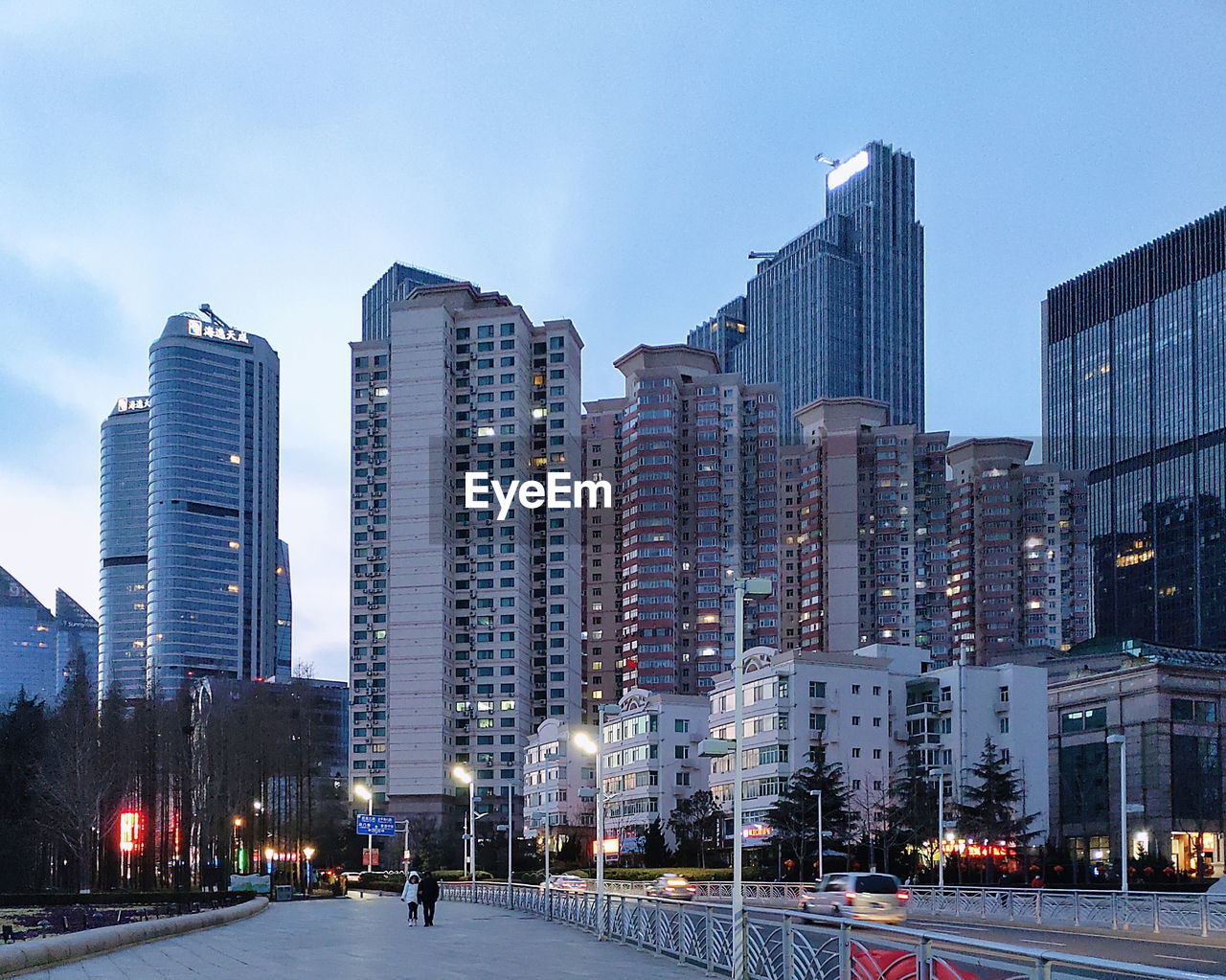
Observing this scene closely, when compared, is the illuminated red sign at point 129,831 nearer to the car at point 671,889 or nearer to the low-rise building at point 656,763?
the car at point 671,889

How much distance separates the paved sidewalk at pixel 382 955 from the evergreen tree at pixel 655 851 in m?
60.1

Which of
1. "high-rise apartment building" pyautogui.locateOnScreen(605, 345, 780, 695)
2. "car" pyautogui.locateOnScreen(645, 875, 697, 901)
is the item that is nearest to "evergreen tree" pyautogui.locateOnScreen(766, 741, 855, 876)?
"car" pyautogui.locateOnScreen(645, 875, 697, 901)

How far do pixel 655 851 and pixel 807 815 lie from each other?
19.4 m

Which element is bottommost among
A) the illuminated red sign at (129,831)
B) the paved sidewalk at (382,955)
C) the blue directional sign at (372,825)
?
the blue directional sign at (372,825)

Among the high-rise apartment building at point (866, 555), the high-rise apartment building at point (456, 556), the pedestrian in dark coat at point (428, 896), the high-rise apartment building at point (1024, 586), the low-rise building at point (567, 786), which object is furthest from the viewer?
the high-rise apartment building at point (1024, 586)

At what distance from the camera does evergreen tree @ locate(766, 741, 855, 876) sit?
85.4 meters

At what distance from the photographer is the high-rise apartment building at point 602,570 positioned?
581ft

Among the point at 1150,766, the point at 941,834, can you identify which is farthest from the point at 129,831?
the point at 1150,766

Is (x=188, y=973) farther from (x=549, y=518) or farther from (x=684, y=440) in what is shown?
(x=684, y=440)

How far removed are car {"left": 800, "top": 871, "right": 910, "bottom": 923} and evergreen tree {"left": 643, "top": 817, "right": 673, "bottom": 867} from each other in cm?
6069

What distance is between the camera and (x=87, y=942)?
26.8m

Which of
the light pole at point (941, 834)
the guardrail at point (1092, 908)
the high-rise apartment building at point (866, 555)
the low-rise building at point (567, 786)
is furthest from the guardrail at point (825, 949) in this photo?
the high-rise apartment building at point (866, 555)

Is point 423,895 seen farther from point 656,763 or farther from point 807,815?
point 656,763

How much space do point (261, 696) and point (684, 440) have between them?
71.5 meters
